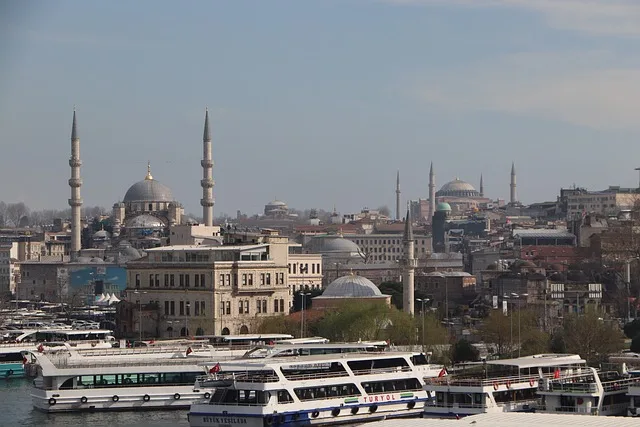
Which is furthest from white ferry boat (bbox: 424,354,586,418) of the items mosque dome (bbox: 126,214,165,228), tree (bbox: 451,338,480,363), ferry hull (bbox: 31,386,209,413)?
mosque dome (bbox: 126,214,165,228)

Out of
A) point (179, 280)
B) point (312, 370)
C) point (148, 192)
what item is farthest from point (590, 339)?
point (148, 192)

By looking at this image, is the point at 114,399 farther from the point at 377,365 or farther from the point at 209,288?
the point at 209,288

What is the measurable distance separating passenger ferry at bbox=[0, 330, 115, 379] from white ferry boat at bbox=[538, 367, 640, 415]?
22.3 m

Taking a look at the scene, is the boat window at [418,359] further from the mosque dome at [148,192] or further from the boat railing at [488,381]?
the mosque dome at [148,192]

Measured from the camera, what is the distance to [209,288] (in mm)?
63156

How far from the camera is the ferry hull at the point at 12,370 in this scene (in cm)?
5444

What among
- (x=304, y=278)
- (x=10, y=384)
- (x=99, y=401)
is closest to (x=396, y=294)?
(x=304, y=278)

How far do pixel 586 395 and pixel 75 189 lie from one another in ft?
276

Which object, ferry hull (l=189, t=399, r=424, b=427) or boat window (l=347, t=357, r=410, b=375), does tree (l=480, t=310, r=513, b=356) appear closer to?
boat window (l=347, t=357, r=410, b=375)

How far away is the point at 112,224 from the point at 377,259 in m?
30.4

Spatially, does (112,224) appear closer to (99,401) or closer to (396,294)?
(396,294)

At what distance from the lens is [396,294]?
75.6 metres

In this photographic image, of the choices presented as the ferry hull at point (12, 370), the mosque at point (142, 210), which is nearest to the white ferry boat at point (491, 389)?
the ferry hull at point (12, 370)

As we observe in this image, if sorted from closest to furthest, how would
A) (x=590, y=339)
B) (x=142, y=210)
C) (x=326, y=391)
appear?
(x=326, y=391), (x=590, y=339), (x=142, y=210)
